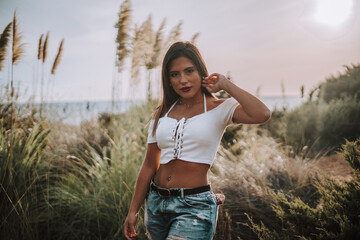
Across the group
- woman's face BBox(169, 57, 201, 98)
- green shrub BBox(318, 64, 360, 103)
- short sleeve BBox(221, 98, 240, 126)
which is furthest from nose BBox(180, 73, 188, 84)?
green shrub BBox(318, 64, 360, 103)

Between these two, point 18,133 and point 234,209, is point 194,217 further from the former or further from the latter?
point 18,133

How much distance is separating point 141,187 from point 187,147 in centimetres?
64

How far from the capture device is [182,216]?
1.86m

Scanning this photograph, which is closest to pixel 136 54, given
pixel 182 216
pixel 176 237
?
pixel 182 216

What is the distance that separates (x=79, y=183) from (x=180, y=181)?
7.82 ft

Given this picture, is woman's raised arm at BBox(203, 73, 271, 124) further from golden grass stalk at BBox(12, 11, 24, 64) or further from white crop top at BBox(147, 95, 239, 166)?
golden grass stalk at BBox(12, 11, 24, 64)

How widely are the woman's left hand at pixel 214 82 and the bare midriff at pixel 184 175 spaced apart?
631 mm

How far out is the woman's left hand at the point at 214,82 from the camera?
2.08 metres

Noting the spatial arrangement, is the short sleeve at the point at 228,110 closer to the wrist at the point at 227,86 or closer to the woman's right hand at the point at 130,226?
the wrist at the point at 227,86

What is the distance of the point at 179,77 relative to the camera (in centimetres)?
228

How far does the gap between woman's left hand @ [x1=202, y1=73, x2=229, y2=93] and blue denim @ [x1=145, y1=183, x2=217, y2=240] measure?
84 centimetres

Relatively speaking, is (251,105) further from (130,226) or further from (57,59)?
(57,59)

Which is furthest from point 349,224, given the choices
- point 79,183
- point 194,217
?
point 79,183

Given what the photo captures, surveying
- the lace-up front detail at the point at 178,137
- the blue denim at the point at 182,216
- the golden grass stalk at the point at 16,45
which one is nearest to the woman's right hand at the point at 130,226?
the blue denim at the point at 182,216
